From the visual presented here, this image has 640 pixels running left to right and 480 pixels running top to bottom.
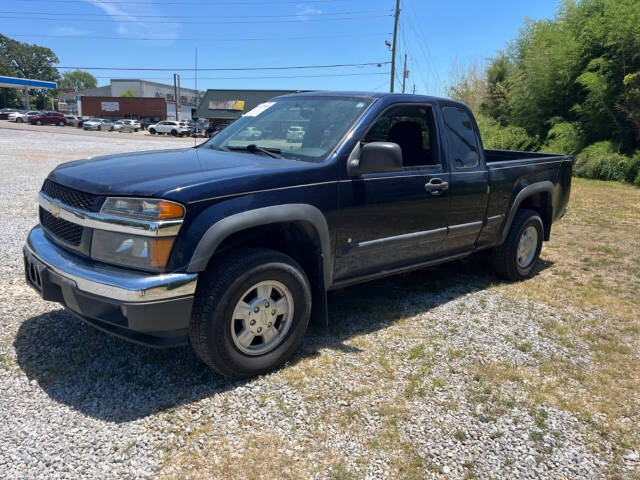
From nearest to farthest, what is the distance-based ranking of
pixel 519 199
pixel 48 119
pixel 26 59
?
1. pixel 519 199
2. pixel 48 119
3. pixel 26 59

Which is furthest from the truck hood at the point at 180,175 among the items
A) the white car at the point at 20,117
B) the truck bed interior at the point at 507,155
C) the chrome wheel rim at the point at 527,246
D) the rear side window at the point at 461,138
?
the white car at the point at 20,117

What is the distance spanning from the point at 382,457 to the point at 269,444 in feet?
1.94

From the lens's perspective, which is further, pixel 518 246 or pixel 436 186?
pixel 518 246

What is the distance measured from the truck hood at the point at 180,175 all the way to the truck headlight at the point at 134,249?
0.24 meters

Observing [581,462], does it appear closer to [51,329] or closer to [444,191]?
[444,191]

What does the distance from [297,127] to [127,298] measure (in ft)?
6.25

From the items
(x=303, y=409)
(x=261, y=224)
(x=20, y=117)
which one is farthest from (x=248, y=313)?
(x=20, y=117)

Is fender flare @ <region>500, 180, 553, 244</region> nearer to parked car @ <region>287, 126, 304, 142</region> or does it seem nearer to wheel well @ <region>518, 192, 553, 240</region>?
wheel well @ <region>518, 192, 553, 240</region>

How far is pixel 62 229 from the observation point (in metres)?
3.07

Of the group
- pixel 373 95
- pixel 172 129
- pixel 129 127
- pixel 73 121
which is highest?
pixel 73 121

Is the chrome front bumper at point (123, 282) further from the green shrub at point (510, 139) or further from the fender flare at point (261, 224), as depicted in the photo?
the green shrub at point (510, 139)

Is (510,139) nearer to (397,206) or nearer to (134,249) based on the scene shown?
(397,206)

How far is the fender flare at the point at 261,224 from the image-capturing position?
271 cm

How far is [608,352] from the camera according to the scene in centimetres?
384
